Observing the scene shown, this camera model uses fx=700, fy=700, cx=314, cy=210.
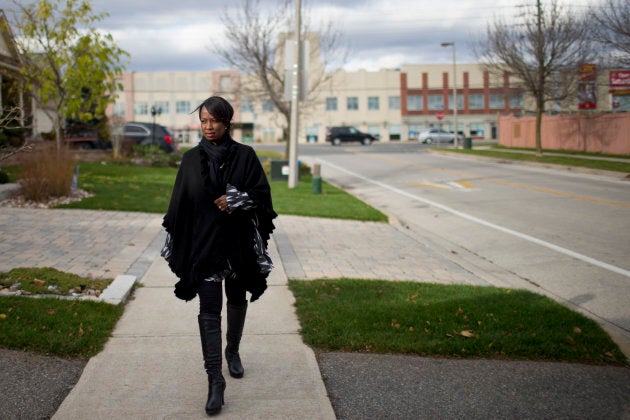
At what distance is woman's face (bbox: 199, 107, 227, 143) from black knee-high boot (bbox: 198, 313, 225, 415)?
1.09 metres

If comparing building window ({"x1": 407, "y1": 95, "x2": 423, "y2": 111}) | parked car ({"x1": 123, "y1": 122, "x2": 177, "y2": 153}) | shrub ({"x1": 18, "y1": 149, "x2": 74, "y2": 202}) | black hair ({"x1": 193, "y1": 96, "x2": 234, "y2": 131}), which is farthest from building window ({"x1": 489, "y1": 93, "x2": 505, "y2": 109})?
black hair ({"x1": 193, "y1": 96, "x2": 234, "y2": 131})

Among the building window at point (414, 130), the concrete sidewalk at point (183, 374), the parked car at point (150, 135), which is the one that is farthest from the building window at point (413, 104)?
the concrete sidewalk at point (183, 374)

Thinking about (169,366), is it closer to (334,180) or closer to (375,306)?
(375,306)

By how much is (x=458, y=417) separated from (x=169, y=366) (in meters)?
2.04

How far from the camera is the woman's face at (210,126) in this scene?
13.9ft

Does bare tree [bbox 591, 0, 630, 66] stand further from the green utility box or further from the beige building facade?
the beige building facade

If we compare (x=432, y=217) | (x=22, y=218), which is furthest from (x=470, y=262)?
(x=22, y=218)

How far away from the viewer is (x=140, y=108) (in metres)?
91.6

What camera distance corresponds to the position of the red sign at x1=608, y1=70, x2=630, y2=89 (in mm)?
32312

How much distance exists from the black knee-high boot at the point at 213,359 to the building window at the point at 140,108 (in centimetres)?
9021

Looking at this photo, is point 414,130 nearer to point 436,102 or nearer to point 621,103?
point 436,102

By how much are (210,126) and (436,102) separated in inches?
3385

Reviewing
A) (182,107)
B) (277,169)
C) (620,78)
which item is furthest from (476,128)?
(277,169)

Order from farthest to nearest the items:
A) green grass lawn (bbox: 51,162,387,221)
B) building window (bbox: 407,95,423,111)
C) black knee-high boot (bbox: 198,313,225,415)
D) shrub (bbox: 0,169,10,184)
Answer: building window (bbox: 407,95,423,111)
shrub (bbox: 0,169,10,184)
green grass lawn (bbox: 51,162,387,221)
black knee-high boot (bbox: 198,313,225,415)
